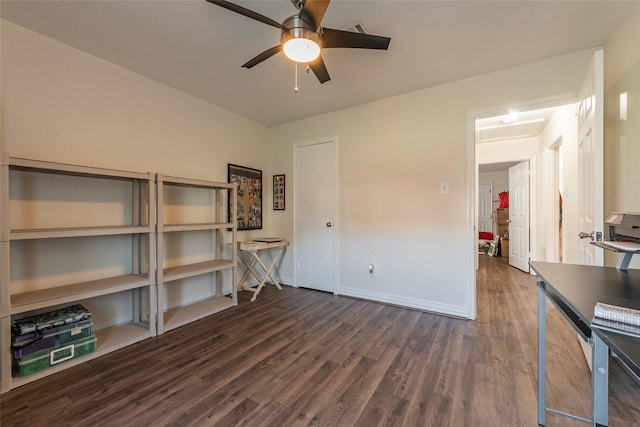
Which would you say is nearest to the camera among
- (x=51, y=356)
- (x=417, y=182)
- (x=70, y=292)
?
(x=51, y=356)

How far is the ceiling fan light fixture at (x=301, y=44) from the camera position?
5.06 ft

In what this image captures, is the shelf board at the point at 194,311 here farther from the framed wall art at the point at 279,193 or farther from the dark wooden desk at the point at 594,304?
the dark wooden desk at the point at 594,304

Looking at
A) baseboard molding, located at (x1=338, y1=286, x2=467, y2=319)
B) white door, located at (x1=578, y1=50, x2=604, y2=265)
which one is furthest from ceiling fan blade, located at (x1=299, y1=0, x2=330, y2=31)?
baseboard molding, located at (x1=338, y1=286, x2=467, y2=319)

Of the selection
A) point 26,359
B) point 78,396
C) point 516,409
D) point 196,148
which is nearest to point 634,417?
point 516,409

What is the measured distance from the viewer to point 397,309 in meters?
2.96

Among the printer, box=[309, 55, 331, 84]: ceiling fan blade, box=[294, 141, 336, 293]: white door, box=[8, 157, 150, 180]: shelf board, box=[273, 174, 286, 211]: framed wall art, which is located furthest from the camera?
box=[273, 174, 286, 211]: framed wall art

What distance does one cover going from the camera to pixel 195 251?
3100 millimetres

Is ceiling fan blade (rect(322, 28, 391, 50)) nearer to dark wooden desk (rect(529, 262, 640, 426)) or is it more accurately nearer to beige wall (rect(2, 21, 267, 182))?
dark wooden desk (rect(529, 262, 640, 426))

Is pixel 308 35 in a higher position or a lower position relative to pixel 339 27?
lower

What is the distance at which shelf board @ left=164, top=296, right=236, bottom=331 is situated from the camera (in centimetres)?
250

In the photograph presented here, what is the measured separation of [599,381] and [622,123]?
1955 millimetres

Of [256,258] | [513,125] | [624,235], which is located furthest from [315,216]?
[513,125]

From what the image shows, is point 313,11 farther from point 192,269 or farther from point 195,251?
point 195,251

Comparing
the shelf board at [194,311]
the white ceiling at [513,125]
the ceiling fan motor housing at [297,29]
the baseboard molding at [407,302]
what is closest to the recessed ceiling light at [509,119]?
the white ceiling at [513,125]
